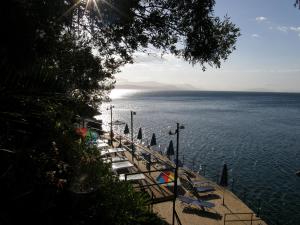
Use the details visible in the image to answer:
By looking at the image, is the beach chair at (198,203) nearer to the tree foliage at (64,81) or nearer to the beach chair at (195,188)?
the beach chair at (195,188)

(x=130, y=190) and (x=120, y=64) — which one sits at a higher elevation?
(x=120, y=64)

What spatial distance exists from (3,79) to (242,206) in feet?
65.1

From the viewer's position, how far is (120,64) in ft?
36.8

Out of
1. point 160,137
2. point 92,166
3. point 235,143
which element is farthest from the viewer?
point 160,137

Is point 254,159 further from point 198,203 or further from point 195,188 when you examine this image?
point 198,203

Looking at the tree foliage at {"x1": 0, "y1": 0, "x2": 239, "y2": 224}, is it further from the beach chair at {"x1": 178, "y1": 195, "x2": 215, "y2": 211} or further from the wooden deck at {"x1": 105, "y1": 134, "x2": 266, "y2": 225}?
the beach chair at {"x1": 178, "y1": 195, "x2": 215, "y2": 211}

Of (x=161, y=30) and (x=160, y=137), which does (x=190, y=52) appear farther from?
(x=160, y=137)

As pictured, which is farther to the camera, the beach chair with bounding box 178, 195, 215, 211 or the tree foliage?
the beach chair with bounding box 178, 195, 215, 211

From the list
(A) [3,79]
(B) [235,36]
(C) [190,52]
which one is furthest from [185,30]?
(A) [3,79]

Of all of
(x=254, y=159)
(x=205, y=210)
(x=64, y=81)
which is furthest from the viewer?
(x=254, y=159)

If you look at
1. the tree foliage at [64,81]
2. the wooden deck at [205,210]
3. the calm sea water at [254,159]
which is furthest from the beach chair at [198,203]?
the tree foliage at [64,81]

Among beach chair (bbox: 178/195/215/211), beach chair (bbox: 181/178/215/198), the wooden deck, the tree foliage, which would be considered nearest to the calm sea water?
the wooden deck

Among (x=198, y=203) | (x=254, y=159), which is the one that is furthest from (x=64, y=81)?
(x=254, y=159)

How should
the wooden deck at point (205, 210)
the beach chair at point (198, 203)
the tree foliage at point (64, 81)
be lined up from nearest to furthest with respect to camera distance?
the tree foliage at point (64, 81) → the wooden deck at point (205, 210) → the beach chair at point (198, 203)
